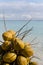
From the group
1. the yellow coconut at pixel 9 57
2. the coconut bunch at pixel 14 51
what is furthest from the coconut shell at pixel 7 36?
the yellow coconut at pixel 9 57

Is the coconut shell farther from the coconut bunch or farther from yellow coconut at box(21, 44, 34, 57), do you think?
yellow coconut at box(21, 44, 34, 57)

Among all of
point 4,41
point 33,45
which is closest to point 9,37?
point 4,41

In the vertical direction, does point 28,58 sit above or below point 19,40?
below

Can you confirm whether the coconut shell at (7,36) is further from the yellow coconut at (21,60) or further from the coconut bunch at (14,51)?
the yellow coconut at (21,60)

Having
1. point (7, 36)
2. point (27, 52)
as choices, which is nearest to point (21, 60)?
point (27, 52)

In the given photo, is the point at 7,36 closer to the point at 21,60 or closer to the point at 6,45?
the point at 6,45

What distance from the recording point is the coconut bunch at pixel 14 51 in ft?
4.27

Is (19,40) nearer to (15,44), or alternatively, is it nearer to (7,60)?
(15,44)

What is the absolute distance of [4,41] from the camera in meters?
1.35

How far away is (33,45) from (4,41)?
179 mm

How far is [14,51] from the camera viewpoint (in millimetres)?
1334

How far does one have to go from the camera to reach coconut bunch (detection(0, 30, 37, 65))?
1301 millimetres

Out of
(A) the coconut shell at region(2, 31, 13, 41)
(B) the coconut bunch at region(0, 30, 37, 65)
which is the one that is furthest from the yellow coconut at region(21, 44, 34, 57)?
(A) the coconut shell at region(2, 31, 13, 41)

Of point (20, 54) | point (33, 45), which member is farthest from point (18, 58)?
point (33, 45)
